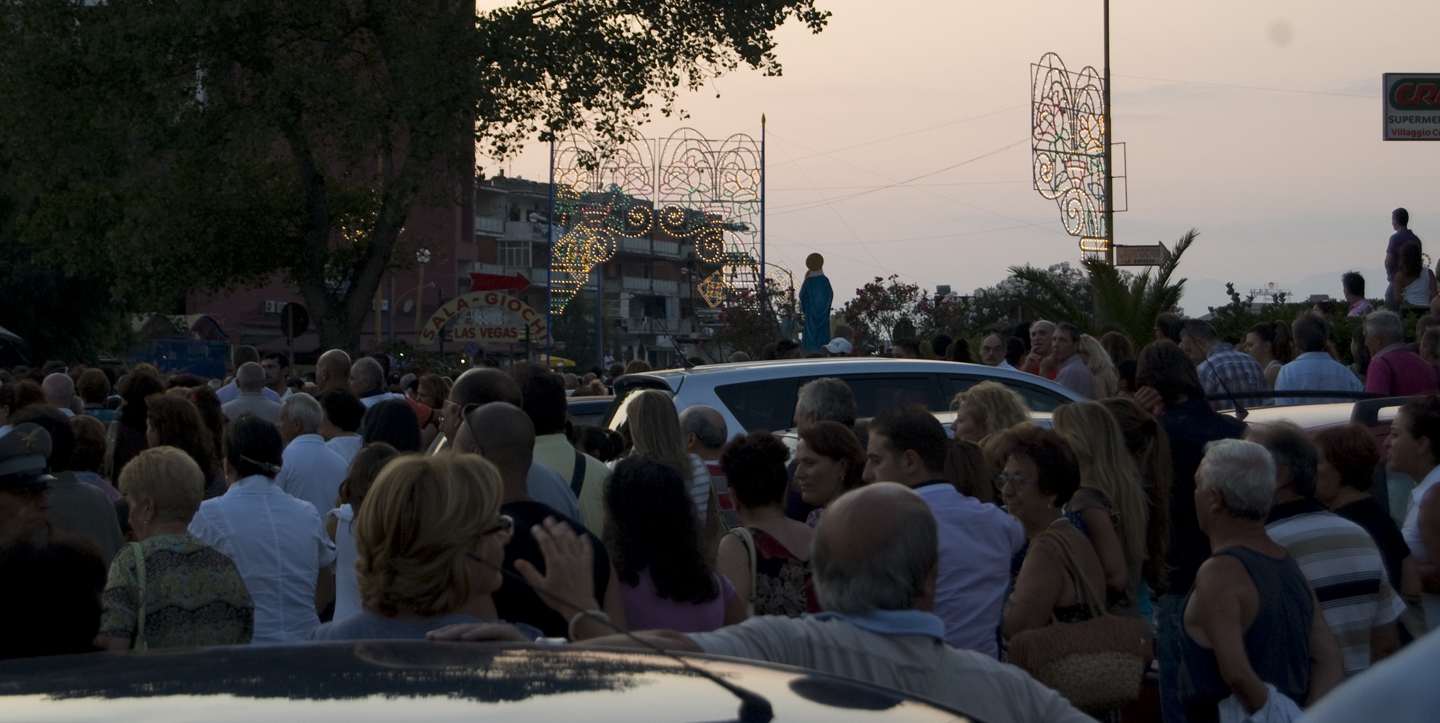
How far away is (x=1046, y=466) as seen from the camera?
4641 mm

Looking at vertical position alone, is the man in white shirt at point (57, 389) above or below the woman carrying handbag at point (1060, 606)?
above

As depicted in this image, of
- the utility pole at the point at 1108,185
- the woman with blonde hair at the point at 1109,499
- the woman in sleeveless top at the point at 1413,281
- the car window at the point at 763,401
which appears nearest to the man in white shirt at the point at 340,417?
the car window at the point at 763,401

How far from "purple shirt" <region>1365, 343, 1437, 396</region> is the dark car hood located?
25.1ft

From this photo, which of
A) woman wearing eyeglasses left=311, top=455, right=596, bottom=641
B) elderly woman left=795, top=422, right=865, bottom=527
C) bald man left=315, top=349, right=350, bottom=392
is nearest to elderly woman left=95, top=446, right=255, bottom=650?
woman wearing eyeglasses left=311, top=455, right=596, bottom=641

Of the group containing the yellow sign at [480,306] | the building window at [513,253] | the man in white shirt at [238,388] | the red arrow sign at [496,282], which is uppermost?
the building window at [513,253]

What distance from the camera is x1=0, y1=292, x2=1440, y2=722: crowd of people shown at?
297cm

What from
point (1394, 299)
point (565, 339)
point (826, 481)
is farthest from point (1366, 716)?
point (565, 339)

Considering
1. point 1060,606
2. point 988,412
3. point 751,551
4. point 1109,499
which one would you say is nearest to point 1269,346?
point 988,412

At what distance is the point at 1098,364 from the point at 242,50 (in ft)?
47.5

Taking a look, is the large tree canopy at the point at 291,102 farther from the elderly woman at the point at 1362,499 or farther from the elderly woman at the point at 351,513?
the elderly woman at the point at 1362,499

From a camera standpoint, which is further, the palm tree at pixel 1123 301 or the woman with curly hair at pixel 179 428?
the palm tree at pixel 1123 301

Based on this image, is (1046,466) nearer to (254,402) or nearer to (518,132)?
(254,402)

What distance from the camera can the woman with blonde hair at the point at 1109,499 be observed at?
186 inches

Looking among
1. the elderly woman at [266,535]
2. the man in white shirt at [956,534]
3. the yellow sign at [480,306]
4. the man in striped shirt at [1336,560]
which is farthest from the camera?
the yellow sign at [480,306]
